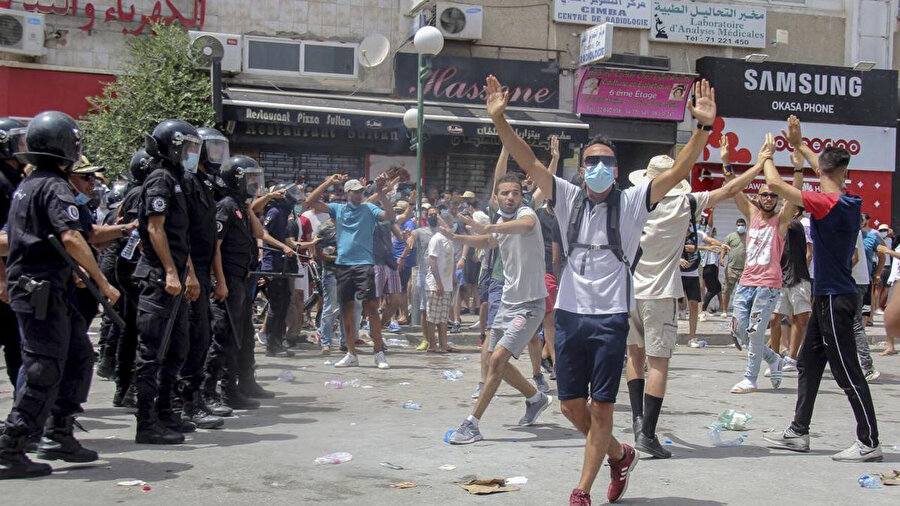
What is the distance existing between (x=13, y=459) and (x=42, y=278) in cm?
102

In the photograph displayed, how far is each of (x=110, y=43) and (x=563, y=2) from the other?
1013 centimetres

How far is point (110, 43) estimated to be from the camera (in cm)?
2011

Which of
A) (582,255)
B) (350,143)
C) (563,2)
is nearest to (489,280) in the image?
(582,255)

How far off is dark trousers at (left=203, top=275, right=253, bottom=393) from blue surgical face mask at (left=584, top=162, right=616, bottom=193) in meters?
3.56

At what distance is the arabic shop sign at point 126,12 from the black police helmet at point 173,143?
14.1 m

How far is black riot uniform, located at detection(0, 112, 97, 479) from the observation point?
549 cm

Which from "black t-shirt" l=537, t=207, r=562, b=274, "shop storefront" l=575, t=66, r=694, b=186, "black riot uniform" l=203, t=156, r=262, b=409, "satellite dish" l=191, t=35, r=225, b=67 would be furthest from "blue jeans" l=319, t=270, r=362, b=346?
"shop storefront" l=575, t=66, r=694, b=186

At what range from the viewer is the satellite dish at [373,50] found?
20.6 meters

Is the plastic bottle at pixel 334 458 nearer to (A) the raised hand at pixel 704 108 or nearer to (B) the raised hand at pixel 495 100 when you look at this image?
(B) the raised hand at pixel 495 100

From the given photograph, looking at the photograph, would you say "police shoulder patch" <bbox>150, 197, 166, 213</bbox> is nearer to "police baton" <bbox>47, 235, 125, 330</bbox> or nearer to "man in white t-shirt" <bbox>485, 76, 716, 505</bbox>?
"police baton" <bbox>47, 235, 125, 330</bbox>

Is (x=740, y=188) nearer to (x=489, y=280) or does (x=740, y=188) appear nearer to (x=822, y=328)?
(x=822, y=328)

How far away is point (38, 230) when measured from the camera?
5613mm

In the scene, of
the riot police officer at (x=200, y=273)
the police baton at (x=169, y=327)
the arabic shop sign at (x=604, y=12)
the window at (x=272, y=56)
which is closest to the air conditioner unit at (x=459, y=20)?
the arabic shop sign at (x=604, y=12)

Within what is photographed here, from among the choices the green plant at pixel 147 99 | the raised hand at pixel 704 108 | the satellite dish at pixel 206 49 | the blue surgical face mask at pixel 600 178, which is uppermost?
the satellite dish at pixel 206 49
